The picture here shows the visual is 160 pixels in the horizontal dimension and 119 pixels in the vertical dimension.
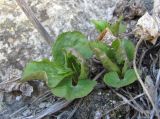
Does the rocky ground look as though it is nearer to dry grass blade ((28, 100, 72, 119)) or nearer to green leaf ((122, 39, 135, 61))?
dry grass blade ((28, 100, 72, 119))

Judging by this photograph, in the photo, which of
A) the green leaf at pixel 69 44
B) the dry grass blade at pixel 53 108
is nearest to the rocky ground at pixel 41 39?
the dry grass blade at pixel 53 108

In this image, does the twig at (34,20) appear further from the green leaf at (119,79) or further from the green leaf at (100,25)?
the green leaf at (119,79)

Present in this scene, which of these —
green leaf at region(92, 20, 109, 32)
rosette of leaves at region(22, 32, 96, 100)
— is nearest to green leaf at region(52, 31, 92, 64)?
rosette of leaves at region(22, 32, 96, 100)

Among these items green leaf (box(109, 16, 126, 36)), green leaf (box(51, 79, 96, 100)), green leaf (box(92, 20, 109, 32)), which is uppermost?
green leaf (box(92, 20, 109, 32))

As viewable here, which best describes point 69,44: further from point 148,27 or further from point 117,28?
point 148,27

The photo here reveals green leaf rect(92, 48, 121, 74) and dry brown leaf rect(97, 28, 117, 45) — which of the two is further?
dry brown leaf rect(97, 28, 117, 45)

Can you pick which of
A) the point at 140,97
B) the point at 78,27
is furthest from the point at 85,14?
the point at 140,97

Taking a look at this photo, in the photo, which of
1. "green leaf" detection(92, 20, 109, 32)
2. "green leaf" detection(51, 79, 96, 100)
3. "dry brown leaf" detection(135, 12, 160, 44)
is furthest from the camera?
"green leaf" detection(92, 20, 109, 32)
